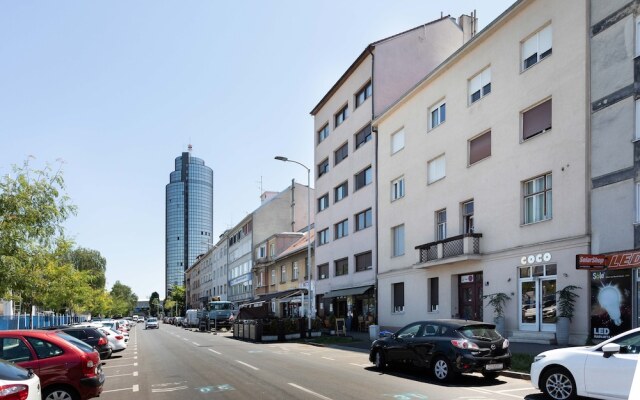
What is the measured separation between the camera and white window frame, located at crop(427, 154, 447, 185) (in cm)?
2889

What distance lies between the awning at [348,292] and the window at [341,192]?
7.07m

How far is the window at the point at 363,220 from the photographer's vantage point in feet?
126

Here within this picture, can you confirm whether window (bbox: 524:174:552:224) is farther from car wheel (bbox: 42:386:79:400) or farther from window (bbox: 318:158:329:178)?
window (bbox: 318:158:329:178)

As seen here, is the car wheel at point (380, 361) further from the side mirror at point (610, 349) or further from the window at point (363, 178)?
the window at point (363, 178)

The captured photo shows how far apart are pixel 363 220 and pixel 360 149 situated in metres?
4.95

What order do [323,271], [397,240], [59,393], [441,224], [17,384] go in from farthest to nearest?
[323,271] < [397,240] < [441,224] < [59,393] < [17,384]

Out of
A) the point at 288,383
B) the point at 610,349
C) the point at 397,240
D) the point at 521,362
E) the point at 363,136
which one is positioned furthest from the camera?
the point at 363,136

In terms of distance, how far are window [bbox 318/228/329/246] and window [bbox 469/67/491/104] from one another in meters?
22.2

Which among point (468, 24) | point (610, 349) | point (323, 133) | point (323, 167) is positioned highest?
point (468, 24)

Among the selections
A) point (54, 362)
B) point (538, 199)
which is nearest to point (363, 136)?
point (538, 199)

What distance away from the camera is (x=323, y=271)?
47.2 metres

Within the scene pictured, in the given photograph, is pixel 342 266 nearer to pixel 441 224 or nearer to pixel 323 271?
pixel 323 271

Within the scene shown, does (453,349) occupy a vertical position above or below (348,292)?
above

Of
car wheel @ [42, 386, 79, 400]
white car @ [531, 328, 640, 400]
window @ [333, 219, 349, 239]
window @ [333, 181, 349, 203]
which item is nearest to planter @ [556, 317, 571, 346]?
white car @ [531, 328, 640, 400]
